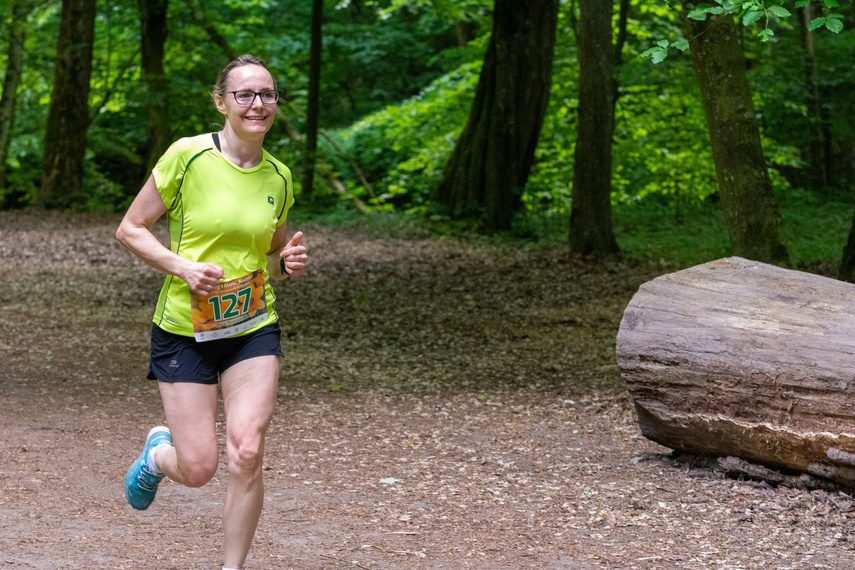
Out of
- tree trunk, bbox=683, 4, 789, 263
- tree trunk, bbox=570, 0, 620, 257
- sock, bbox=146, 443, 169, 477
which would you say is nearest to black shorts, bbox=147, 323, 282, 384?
sock, bbox=146, 443, 169, 477

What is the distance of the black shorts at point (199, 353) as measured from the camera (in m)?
3.51

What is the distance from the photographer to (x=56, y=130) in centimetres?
1886

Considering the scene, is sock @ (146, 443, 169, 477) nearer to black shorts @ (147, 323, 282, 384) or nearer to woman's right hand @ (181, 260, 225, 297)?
black shorts @ (147, 323, 282, 384)

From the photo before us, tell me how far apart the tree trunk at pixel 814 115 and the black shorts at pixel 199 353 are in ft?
50.7

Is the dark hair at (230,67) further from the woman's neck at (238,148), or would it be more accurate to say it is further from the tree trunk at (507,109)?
the tree trunk at (507,109)

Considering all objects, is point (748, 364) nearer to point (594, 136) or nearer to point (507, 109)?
point (594, 136)

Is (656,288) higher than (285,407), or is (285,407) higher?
(656,288)

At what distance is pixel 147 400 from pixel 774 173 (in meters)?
14.9

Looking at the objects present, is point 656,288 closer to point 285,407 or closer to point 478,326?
point 285,407

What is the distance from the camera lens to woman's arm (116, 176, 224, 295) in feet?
10.9

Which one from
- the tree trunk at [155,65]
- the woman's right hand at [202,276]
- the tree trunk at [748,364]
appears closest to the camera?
the woman's right hand at [202,276]

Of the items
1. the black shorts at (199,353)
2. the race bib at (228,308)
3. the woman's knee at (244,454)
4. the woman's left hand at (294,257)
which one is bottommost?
the woman's knee at (244,454)

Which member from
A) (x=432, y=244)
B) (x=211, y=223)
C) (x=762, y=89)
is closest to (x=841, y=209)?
(x=762, y=89)

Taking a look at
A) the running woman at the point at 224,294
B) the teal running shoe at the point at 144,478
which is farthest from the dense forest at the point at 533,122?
the teal running shoe at the point at 144,478
